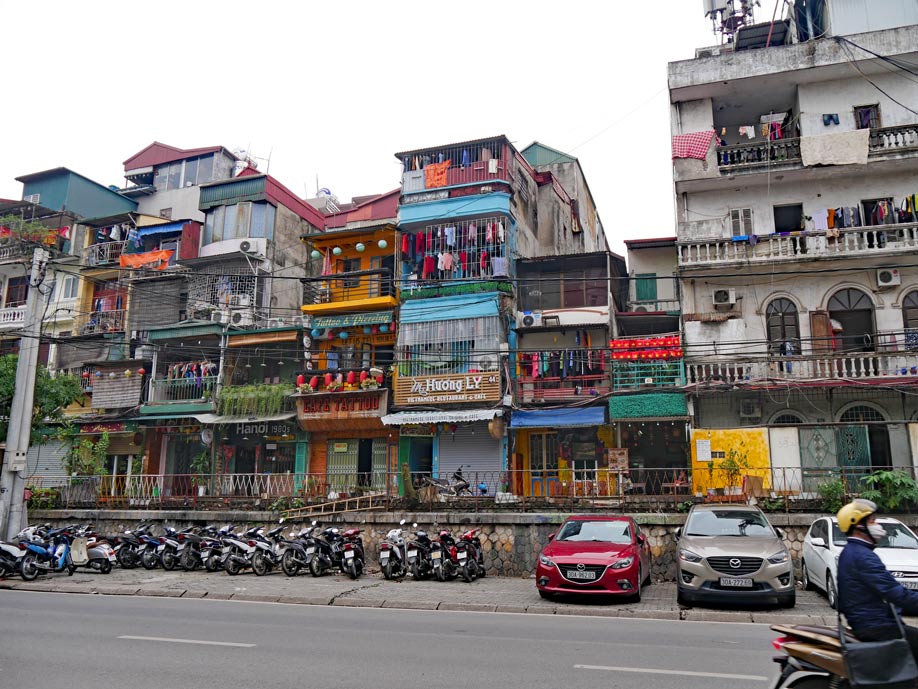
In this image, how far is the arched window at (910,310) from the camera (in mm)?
23094

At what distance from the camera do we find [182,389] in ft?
99.2

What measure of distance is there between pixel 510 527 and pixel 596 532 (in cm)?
399

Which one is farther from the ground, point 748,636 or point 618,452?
point 618,452

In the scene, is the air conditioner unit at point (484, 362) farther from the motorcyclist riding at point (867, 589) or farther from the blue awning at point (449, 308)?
the motorcyclist riding at point (867, 589)

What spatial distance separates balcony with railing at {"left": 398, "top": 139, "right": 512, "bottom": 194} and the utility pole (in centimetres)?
1370

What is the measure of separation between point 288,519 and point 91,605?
7.29 m

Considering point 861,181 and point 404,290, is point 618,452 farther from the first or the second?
point 861,181

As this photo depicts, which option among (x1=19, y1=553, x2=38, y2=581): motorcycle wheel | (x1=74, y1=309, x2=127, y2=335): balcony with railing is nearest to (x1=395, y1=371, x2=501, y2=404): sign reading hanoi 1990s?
(x1=19, y1=553, x2=38, y2=581): motorcycle wheel

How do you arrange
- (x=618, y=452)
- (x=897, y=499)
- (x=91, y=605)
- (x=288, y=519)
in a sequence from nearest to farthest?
(x=91, y=605), (x=897, y=499), (x=288, y=519), (x=618, y=452)

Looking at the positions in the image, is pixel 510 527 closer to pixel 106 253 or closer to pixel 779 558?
pixel 779 558

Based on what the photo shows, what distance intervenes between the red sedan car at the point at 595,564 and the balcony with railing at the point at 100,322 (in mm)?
26116

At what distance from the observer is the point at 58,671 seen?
23.5ft

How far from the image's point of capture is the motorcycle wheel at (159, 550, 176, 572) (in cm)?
1797

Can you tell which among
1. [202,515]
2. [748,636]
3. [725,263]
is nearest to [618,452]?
[725,263]
